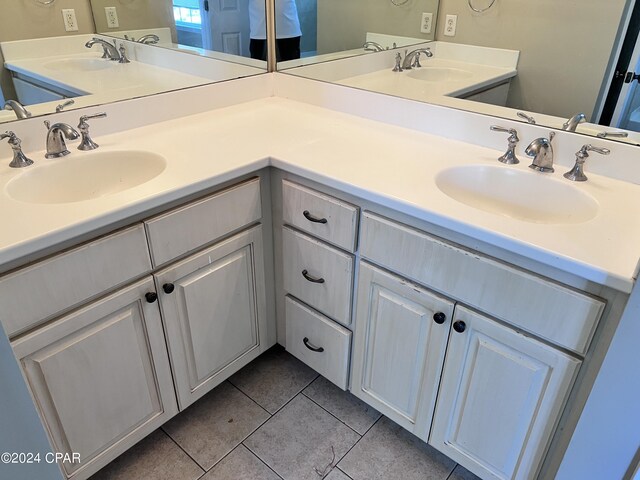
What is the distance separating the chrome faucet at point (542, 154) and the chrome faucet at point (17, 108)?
4.73 ft

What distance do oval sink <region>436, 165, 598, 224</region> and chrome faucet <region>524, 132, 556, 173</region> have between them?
0.03 metres

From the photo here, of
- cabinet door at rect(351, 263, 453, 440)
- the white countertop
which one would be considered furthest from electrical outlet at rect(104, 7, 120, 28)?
cabinet door at rect(351, 263, 453, 440)

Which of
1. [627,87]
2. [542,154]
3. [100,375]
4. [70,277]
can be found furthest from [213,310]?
[627,87]

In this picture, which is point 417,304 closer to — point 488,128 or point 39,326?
point 488,128

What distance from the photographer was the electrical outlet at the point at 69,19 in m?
1.38

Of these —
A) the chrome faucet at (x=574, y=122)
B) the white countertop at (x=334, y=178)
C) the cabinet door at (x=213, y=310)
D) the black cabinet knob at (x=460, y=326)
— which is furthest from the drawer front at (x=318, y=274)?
the chrome faucet at (x=574, y=122)

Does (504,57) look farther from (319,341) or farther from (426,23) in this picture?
(319,341)

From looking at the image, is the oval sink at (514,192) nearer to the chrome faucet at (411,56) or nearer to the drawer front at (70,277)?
the chrome faucet at (411,56)

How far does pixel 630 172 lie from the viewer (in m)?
1.23

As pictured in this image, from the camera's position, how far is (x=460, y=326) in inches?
44.6

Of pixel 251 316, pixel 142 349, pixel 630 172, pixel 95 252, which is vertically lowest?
pixel 251 316

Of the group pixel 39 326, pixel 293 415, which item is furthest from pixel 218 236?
pixel 293 415

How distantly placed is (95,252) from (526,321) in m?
0.98

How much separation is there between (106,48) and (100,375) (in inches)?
41.2
